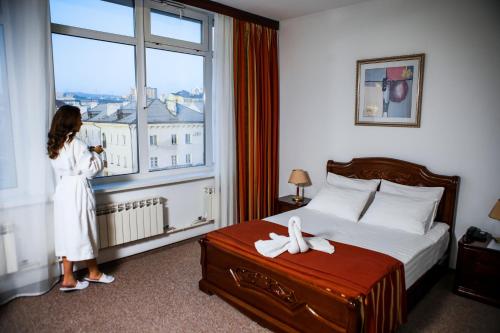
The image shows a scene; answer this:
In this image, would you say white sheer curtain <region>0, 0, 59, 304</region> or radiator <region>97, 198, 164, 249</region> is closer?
white sheer curtain <region>0, 0, 59, 304</region>

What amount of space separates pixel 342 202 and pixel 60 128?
2.47 meters

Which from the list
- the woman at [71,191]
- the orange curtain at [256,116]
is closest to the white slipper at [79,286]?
the woman at [71,191]

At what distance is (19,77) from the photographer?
2598mm

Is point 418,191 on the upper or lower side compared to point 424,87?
lower

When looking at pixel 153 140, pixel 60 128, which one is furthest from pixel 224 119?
pixel 60 128

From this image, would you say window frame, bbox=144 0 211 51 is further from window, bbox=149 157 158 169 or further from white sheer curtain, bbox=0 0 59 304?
window, bbox=149 157 158 169

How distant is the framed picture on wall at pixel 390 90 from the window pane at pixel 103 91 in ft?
7.73

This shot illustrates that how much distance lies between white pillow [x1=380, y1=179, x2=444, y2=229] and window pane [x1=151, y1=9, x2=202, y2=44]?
256cm

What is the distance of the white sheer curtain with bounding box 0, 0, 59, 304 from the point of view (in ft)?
8.39

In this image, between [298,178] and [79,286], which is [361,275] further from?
[79,286]

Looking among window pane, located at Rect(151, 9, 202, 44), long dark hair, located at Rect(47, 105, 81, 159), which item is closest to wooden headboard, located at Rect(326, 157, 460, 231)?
window pane, located at Rect(151, 9, 202, 44)

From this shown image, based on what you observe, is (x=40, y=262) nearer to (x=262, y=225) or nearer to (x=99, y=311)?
(x=99, y=311)

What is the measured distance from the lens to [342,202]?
332 centimetres

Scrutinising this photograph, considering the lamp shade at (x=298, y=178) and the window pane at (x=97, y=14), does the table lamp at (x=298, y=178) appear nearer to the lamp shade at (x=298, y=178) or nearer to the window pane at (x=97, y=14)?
the lamp shade at (x=298, y=178)
